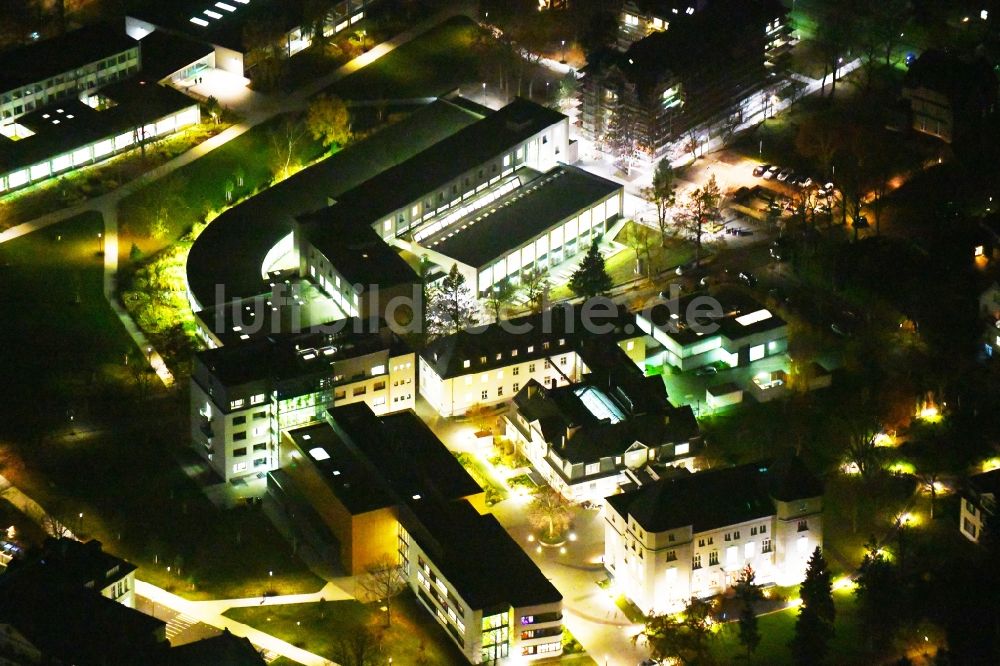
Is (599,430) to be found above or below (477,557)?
above

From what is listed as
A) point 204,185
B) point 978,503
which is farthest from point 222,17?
point 978,503

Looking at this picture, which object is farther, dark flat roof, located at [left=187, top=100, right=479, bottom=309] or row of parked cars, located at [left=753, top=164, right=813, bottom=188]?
row of parked cars, located at [left=753, top=164, right=813, bottom=188]

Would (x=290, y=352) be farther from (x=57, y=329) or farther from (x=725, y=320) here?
(x=725, y=320)

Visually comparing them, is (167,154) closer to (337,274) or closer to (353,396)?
(337,274)

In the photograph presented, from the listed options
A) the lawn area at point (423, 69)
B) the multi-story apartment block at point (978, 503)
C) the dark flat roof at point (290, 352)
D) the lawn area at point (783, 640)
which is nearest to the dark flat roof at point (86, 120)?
the lawn area at point (423, 69)

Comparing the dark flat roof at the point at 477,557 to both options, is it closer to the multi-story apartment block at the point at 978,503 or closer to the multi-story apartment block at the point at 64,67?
the multi-story apartment block at the point at 978,503

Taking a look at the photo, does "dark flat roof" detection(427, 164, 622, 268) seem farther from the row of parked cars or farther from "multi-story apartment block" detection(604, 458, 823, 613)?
"multi-story apartment block" detection(604, 458, 823, 613)

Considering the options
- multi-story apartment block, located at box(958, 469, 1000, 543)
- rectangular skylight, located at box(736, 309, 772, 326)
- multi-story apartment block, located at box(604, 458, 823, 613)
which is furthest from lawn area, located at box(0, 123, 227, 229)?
multi-story apartment block, located at box(958, 469, 1000, 543)
